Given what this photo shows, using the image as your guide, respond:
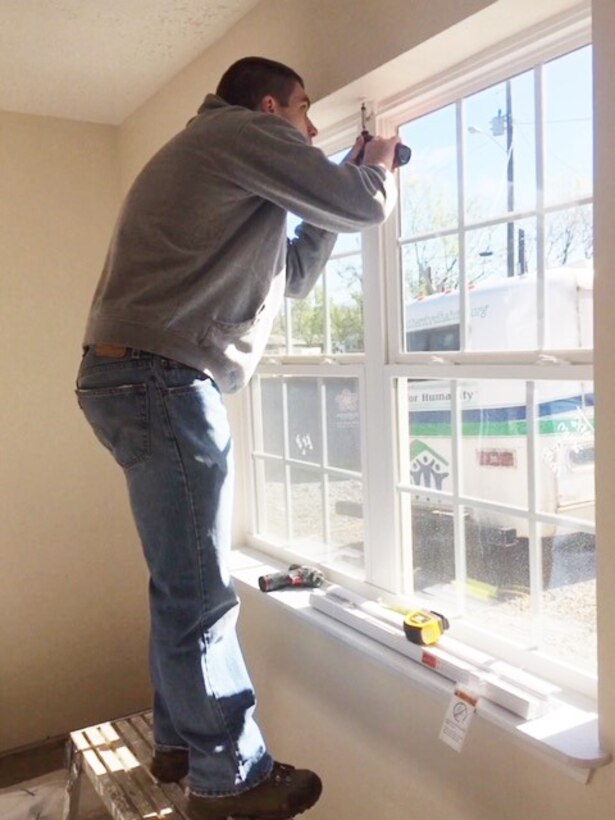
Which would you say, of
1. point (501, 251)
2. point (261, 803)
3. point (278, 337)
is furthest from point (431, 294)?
point (261, 803)

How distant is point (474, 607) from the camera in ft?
5.49

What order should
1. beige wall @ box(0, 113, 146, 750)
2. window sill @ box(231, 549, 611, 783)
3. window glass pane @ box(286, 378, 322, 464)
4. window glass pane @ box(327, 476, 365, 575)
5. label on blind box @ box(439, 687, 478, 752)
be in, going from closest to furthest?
window sill @ box(231, 549, 611, 783) < label on blind box @ box(439, 687, 478, 752) < window glass pane @ box(327, 476, 365, 575) < window glass pane @ box(286, 378, 322, 464) < beige wall @ box(0, 113, 146, 750)

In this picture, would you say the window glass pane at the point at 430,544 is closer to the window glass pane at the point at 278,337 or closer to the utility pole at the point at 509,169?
the utility pole at the point at 509,169

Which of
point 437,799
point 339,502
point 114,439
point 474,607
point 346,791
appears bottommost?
point 346,791

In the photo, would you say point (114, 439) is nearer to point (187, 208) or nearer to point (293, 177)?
point (187, 208)

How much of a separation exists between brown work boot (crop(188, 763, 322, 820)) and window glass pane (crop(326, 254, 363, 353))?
1068mm

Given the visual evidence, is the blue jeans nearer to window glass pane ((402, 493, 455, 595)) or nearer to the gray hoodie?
the gray hoodie

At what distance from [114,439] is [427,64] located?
39.5 inches

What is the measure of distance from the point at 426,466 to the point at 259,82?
0.93 m

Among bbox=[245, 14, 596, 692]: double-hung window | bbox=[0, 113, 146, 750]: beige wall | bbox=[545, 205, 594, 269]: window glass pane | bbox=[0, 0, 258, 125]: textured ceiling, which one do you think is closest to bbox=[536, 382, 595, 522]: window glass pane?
bbox=[245, 14, 596, 692]: double-hung window

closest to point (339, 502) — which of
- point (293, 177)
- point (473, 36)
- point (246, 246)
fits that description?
point (246, 246)

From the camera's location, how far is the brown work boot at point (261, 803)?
54.0 inches

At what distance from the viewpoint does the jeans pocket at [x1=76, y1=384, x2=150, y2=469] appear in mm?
1382

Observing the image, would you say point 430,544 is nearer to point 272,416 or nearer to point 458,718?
point 458,718
